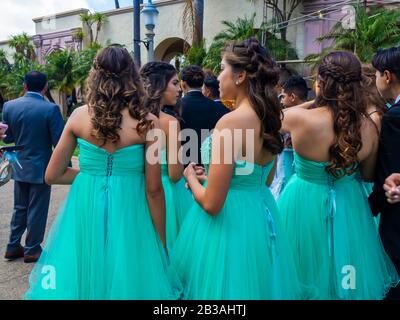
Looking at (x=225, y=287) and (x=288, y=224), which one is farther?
(x=288, y=224)

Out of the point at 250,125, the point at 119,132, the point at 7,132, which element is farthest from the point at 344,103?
the point at 7,132

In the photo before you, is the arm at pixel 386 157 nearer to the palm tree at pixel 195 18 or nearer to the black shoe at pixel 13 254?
the black shoe at pixel 13 254

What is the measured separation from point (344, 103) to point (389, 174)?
52cm

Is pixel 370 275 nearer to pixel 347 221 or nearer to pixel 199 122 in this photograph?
pixel 347 221

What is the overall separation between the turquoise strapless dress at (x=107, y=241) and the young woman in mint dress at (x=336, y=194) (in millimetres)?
927

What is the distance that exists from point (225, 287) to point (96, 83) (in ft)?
4.44

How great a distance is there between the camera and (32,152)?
14.2 ft

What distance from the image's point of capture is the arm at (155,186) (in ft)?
8.00

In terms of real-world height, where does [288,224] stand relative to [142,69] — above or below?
below

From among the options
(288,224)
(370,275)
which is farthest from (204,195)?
(370,275)

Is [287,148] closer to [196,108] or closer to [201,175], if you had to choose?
[196,108]

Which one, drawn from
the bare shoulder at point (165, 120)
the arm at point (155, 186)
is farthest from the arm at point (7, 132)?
the arm at point (155, 186)

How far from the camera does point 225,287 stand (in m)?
2.21

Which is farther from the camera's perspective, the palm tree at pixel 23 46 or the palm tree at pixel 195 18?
the palm tree at pixel 23 46
